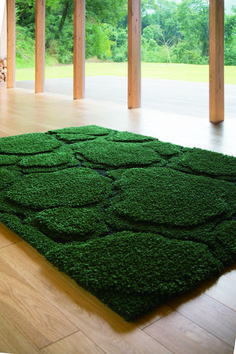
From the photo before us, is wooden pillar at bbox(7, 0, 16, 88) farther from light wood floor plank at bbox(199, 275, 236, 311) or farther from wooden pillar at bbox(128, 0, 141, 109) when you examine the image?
light wood floor plank at bbox(199, 275, 236, 311)

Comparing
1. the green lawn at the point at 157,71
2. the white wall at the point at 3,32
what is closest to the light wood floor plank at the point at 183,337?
the green lawn at the point at 157,71

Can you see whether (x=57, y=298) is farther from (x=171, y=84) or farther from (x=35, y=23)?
(x=35, y=23)

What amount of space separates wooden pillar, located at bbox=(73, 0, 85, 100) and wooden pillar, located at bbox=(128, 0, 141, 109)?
1125mm

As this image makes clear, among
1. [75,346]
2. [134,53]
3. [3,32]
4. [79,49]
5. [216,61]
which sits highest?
[3,32]

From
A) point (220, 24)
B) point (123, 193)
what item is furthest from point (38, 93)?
point (123, 193)

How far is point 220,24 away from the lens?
4668mm

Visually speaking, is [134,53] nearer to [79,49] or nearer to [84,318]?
[79,49]

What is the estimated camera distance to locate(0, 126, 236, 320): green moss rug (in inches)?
63.4

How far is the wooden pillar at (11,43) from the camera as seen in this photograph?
7.79m

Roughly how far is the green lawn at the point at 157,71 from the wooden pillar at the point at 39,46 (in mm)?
219

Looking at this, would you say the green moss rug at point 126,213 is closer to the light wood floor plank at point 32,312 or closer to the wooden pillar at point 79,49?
the light wood floor plank at point 32,312

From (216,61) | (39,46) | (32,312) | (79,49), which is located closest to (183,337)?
(32,312)

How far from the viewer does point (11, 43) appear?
7.97 metres

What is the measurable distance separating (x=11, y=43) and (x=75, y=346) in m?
7.58
